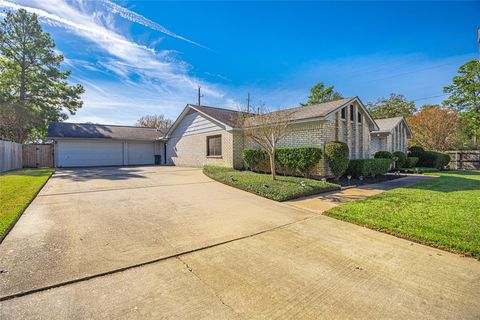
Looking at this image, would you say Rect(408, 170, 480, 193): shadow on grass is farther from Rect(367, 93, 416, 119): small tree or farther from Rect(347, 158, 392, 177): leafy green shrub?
Rect(367, 93, 416, 119): small tree

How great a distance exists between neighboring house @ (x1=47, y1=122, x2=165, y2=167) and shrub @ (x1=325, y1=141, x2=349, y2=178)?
17363 mm

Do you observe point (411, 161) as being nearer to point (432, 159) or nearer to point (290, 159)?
point (432, 159)

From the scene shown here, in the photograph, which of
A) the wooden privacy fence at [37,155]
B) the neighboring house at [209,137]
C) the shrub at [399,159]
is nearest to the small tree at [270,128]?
the neighboring house at [209,137]

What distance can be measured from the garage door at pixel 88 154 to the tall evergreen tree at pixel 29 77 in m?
4.38

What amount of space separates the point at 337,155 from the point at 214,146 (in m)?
8.64

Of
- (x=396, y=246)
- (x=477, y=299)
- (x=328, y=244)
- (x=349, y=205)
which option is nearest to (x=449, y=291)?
(x=477, y=299)

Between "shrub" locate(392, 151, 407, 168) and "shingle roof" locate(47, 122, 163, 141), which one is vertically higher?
"shingle roof" locate(47, 122, 163, 141)

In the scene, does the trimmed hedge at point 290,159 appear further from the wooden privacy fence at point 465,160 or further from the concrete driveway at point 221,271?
the wooden privacy fence at point 465,160

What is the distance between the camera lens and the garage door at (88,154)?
61.5 feet

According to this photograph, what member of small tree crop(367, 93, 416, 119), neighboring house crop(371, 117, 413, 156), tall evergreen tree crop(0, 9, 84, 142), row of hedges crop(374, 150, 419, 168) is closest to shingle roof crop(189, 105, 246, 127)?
row of hedges crop(374, 150, 419, 168)

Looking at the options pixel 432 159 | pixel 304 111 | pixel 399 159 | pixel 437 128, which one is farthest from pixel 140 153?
pixel 437 128

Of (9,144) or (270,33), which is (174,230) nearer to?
(270,33)

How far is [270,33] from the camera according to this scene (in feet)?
40.0

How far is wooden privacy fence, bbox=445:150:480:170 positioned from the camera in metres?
21.6
